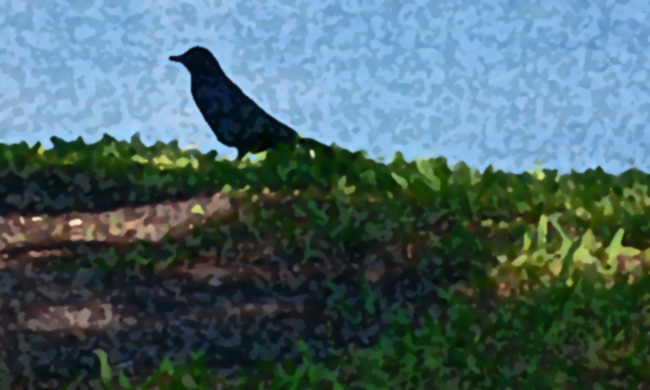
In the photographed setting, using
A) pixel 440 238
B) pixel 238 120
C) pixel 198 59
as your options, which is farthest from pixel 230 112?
pixel 440 238

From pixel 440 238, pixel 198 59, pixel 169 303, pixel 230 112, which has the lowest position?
pixel 169 303

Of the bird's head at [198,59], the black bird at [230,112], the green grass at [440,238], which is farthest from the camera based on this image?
the bird's head at [198,59]

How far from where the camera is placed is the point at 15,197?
756 centimetres

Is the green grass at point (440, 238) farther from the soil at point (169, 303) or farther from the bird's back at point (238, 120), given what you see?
the bird's back at point (238, 120)

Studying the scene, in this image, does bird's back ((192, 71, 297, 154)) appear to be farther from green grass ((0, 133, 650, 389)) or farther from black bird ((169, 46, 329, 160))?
green grass ((0, 133, 650, 389))

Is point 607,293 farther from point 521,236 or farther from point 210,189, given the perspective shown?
point 210,189

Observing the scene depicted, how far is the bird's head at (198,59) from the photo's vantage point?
32.6 feet

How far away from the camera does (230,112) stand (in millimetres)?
9477

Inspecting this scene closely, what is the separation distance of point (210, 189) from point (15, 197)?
148 cm

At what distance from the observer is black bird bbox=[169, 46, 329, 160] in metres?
9.33

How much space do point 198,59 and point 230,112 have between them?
2.69 feet

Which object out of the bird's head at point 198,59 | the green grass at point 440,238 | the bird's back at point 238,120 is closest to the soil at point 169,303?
the green grass at point 440,238

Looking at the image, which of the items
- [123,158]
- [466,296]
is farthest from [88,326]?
[123,158]

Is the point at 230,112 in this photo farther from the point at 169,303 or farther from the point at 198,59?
the point at 169,303
